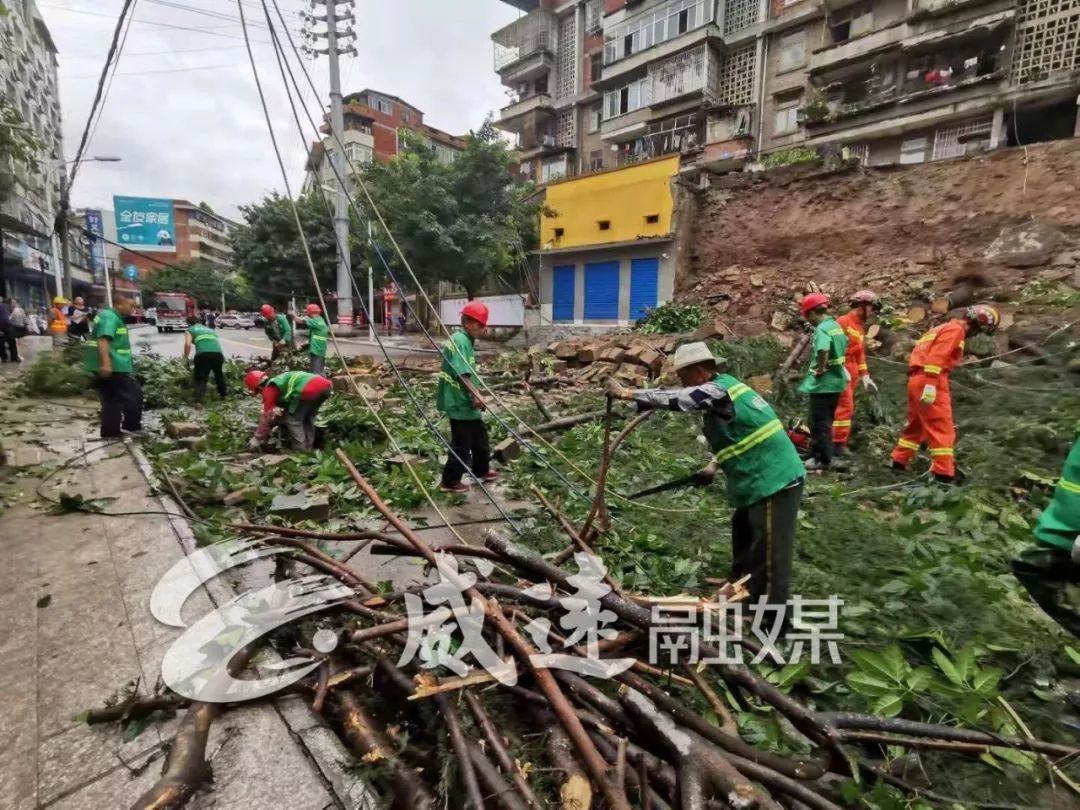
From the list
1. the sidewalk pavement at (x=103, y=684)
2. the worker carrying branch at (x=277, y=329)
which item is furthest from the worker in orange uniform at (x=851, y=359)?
the worker carrying branch at (x=277, y=329)

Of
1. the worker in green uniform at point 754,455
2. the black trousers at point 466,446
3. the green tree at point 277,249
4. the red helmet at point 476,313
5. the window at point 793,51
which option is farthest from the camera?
the green tree at point 277,249

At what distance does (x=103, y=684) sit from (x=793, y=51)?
27.4 m

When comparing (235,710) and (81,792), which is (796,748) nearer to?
(235,710)

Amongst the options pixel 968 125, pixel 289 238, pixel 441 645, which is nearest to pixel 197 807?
pixel 441 645

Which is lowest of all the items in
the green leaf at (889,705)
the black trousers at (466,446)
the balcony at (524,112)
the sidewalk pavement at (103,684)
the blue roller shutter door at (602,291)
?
the green leaf at (889,705)

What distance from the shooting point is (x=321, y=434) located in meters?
6.22

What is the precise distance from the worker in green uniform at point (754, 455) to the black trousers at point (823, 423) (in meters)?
3.17

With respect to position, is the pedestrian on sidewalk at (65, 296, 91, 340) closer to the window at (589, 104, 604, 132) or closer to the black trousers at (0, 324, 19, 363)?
the black trousers at (0, 324, 19, 363)

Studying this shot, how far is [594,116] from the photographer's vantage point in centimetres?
2953

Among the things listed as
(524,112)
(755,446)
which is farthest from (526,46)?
(755,446)

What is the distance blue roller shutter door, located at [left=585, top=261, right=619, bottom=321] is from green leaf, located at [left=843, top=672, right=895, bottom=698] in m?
16.4

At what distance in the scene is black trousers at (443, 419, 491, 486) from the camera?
492 centimetres

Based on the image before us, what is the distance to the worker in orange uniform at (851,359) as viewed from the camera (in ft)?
19.0

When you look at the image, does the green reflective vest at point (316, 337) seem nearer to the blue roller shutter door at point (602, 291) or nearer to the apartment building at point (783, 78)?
the blue roller shutter door at point (602, 291)
